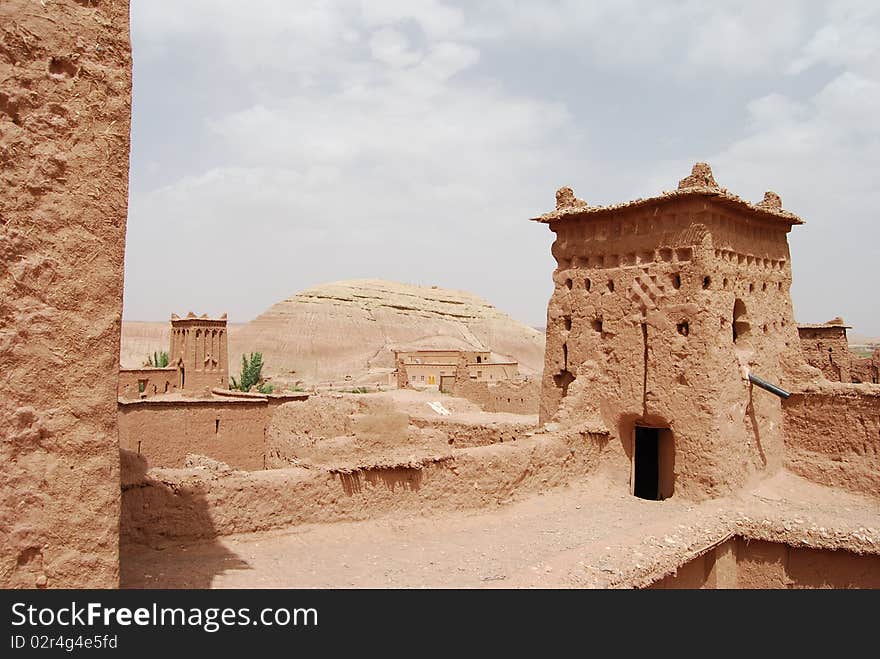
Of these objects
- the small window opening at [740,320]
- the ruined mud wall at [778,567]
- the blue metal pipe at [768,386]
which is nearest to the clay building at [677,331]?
the small window opening at [740,320]

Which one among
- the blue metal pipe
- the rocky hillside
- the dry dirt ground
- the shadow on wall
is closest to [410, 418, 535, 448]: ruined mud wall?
the dry dirt ground

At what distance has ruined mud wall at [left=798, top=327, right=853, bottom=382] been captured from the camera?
Result: 21516 mm

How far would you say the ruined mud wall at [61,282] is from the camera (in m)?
4.02

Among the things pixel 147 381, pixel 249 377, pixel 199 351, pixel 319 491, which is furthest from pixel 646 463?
pixel 249 377

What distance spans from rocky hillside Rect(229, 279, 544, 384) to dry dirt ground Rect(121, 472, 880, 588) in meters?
42.2

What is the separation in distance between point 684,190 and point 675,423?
369 cm

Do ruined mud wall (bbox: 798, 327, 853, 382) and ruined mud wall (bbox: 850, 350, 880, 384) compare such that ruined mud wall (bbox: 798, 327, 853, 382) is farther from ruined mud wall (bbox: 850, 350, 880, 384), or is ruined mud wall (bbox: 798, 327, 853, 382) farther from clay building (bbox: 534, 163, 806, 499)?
clay building (bbox: 534, 163, 806, 499)

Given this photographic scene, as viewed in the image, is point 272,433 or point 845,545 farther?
point 272,433

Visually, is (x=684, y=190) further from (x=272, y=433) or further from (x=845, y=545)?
(x=272, y=433)

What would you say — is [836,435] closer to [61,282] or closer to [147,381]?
[61,282]

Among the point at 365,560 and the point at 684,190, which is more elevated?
the point at 684,190

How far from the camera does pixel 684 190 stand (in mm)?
11094

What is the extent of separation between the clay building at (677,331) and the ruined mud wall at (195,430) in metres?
8.45
